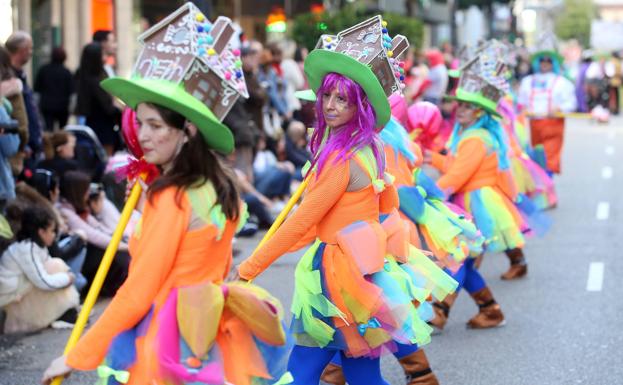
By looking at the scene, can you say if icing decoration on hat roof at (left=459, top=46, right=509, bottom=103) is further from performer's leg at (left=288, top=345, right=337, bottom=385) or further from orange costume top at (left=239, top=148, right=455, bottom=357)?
performer's leg at (left=288, top=345, right=337, bottom=385)

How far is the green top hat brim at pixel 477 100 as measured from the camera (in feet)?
27.6

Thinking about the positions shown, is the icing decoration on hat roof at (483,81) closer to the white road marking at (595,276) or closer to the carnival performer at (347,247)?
the white road marking at (595,276)

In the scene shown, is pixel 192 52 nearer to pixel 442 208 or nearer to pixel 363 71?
pixel 363 71

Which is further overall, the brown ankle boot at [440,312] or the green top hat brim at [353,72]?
the brown ankle boot at [440,312]

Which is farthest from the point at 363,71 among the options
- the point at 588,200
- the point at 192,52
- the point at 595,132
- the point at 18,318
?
the point at 595,132

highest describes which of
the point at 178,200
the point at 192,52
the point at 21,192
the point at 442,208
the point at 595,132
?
the point at 192,52

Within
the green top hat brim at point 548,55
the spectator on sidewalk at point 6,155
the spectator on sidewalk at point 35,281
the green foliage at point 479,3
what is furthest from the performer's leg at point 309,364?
the green foliage at point 479,3

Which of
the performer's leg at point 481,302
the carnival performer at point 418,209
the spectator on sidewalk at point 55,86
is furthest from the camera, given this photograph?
the spectator on sidewalk at point 55,86

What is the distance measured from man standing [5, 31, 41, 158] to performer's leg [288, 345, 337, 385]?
5.32 m

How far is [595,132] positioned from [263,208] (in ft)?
60.1

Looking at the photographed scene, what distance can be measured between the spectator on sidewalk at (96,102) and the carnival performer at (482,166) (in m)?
4.82

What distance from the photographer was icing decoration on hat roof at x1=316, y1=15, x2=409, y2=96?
5891mm

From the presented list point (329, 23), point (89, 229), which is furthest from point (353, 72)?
point (329, 23)

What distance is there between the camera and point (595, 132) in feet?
98.4
